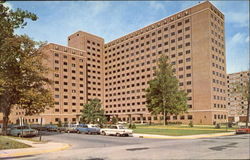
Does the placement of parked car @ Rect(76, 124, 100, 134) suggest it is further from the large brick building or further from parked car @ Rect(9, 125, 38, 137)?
the large brick building

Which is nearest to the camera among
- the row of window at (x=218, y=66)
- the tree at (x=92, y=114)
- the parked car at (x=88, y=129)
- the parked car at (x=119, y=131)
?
the parked car at (x=119, y=131)

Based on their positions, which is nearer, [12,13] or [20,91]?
[12,13]

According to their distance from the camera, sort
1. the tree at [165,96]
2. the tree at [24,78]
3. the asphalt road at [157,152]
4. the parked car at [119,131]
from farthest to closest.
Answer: the tree at [165,96], the parked car at [119,131], the tree at [24,78], the asphalt road at [157,152]

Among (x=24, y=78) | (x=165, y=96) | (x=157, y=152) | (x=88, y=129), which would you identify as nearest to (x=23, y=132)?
(x=24, y=78)

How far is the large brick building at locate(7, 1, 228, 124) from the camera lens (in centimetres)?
7881

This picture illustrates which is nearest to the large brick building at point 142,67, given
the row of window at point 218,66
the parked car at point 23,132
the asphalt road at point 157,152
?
the row of window at point 218,66

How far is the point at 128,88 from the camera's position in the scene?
4284 inches

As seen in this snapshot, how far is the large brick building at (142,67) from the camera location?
7881 centimetres

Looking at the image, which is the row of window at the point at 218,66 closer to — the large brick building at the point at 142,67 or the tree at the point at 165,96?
the large brick building at the point at 142,67

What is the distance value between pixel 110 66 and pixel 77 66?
19101 mm

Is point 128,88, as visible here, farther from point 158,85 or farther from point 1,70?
point 1,70

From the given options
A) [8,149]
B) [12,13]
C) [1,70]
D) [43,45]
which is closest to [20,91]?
[1,70]

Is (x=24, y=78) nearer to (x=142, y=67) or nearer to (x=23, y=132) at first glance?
(x=23, y=132)

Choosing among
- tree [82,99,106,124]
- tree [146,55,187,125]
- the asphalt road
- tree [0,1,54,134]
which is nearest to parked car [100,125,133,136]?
tree [0,1,54,134]
